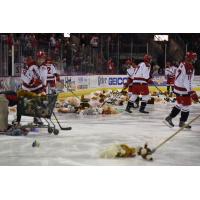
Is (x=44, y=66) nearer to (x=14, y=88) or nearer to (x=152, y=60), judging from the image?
(x=14, y=88)

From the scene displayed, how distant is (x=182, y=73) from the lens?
15.3ft

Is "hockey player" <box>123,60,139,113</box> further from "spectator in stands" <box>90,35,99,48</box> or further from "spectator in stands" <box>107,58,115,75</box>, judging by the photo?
"spectator in stands" <box>90,35,99,48</box>

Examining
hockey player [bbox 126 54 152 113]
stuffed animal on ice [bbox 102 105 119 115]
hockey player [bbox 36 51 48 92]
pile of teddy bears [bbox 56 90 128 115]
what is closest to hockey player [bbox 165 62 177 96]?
hockey player [bbox 126 54 152 113]

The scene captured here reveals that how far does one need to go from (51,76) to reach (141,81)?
2.65ft

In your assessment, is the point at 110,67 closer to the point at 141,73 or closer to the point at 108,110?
the point at 141,73

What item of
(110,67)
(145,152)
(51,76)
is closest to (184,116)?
(145,152)

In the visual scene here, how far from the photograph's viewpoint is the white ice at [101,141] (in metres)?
4.47

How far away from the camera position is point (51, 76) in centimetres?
466

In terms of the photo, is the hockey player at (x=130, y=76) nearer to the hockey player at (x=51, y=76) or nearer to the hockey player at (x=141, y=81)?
the hockey player at (x=141, y=81)

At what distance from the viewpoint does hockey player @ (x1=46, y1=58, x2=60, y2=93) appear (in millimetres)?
4652

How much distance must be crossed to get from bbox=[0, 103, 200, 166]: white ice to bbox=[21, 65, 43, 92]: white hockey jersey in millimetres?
284

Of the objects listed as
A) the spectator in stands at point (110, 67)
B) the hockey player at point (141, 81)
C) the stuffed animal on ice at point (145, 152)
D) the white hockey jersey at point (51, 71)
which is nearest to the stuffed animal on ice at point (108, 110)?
the hockey player at point (141, 81)

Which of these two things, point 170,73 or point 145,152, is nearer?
point 145,152

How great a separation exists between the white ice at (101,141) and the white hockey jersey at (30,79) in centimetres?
28
